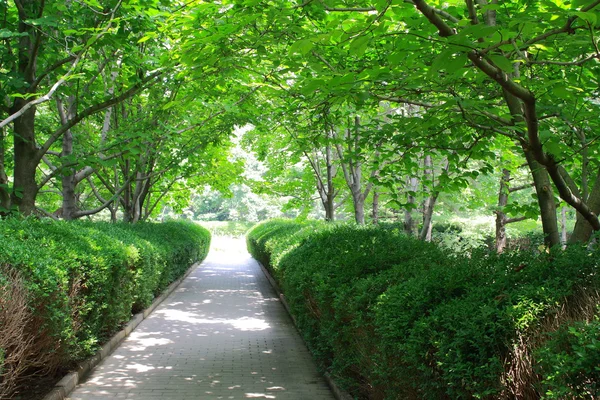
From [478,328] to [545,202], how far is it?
3.16 meters

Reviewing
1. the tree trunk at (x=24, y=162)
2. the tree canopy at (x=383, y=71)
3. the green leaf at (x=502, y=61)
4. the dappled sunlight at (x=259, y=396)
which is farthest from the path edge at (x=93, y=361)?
the green leaf at (x=502, y=61)

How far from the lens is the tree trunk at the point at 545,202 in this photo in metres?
5.27

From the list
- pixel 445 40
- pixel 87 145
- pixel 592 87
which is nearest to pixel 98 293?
Answer: pixel 445 40

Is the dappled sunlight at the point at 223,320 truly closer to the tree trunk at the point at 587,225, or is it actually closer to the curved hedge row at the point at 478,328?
the curved hedge row at the point at 478,328

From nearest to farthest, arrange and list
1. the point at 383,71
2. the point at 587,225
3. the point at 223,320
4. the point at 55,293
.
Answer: the point at 383,71 < the point at 55,293 < the point at 587,225 < the point at 223,320

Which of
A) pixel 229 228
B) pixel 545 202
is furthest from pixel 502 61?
pixel 229 228

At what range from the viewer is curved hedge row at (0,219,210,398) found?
13.7 ft

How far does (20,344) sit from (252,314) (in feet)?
23.8

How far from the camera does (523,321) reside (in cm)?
264

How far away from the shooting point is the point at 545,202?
17.6ft

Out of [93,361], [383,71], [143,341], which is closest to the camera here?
[383,71]

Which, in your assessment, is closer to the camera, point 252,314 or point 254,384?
point 254,384

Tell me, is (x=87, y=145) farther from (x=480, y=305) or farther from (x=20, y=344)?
(x=480, y=305)

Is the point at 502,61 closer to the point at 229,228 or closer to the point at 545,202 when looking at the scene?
the point at 545,202
